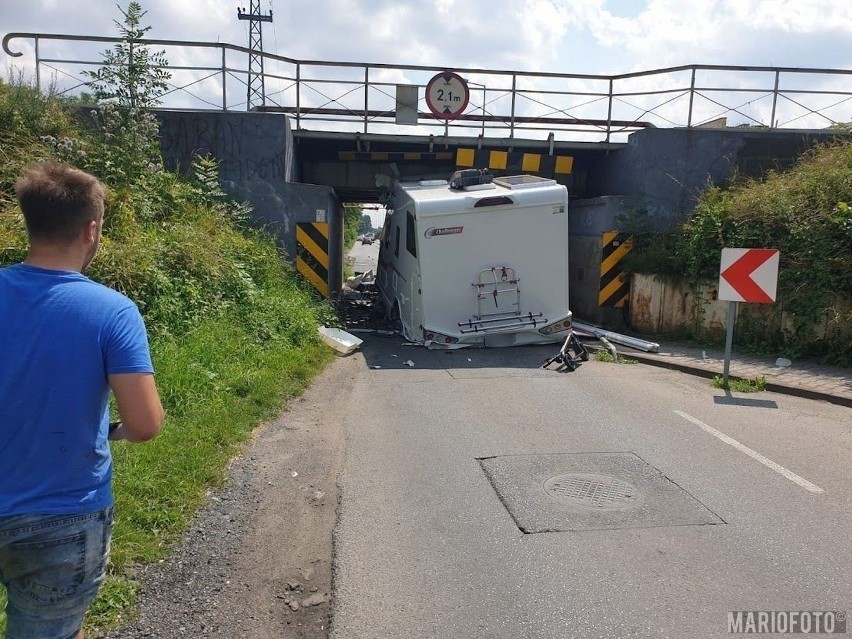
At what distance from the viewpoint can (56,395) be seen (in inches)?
84.4

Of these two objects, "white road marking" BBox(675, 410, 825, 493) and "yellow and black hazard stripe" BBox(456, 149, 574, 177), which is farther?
"yellow and black hazard stripe" BBox(456, 149, 574, 177)

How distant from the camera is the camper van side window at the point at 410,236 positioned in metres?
11.4

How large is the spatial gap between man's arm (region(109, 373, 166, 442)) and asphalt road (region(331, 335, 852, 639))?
1.67m

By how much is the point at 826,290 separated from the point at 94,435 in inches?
402

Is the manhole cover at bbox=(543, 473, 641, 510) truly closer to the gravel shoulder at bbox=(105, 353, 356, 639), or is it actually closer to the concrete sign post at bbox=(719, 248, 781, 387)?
the gravel shoulder at bbox=(105, 353, 356, 639)

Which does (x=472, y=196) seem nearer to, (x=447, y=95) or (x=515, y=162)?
(x=447, y=95)

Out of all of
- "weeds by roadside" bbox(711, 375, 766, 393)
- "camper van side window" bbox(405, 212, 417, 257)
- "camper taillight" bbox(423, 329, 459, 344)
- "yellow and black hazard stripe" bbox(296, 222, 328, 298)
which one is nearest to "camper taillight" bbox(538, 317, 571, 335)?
"camper taillight" bbox(423, 329, 459, 344)

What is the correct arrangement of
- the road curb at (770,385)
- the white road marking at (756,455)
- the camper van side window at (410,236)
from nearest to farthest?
the white road marking at (756,455) < the road curb at (770,385) < the camper van side window at (410,236)

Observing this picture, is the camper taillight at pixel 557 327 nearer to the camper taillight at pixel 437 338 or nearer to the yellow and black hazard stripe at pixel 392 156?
the camper taillight at pixel 437 338

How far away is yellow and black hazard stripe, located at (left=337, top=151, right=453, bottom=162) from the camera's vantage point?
51.2 ft

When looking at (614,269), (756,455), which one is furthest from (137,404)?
(614,269)

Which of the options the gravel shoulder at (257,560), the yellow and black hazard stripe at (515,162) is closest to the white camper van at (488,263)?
the yellow and black hazard stripe at (515,162)

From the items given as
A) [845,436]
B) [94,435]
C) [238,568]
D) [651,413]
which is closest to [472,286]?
[651,413]

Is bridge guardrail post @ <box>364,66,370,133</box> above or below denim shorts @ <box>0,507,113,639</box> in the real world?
above
